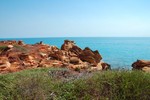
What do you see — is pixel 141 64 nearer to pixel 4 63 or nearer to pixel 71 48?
pixel 71 48

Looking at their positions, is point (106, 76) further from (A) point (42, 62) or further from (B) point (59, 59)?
(B) point (59, 59)

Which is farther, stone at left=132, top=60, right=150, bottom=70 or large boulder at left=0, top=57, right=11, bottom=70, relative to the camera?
stone at left=132, top=60, right=150, bottom=70

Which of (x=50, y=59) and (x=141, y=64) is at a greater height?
(x=141, y=64)

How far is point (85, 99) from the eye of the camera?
28.8 ft

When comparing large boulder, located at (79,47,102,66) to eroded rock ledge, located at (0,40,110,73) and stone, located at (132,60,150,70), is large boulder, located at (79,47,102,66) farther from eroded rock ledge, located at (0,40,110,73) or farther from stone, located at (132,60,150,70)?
stone, located at (132,60,150,70)

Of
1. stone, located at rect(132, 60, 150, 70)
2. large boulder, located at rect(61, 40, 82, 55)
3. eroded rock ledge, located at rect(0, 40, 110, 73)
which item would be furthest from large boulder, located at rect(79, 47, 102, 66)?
stone, located at rect(132, 60, 150, 70)

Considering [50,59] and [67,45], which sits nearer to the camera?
[50,59]

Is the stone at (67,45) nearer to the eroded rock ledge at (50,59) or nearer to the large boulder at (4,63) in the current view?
the eroded rock ledge at (50,59)


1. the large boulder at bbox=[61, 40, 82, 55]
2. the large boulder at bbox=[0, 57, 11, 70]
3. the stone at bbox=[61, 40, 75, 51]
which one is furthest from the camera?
the stone at bbox=[61, 40, 75, 51]

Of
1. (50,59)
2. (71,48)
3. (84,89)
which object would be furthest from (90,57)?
(84,89)

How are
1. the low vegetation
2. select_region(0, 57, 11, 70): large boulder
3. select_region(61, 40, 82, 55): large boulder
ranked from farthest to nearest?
select_region(61, 40, 82, 55): large boulder
select_region(0, 57, 11, 70): large boulder
the low vegetation

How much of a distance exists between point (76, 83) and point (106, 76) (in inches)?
41.4

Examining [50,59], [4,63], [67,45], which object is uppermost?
[67,45]

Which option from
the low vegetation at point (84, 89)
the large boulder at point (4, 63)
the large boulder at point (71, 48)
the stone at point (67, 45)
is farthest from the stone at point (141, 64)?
the low vegetation at point (84, 89)
